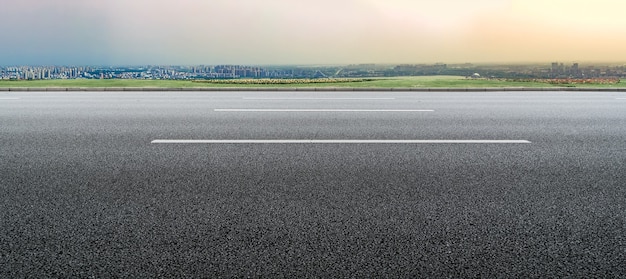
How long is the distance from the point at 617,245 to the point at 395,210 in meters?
1.51

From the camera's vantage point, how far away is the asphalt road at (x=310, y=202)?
9.41 ft

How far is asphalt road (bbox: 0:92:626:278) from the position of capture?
287 centimetres

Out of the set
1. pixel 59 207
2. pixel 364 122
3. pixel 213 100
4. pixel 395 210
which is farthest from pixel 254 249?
Result: pixel 213 100

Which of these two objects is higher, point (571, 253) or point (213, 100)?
point (213, 100)

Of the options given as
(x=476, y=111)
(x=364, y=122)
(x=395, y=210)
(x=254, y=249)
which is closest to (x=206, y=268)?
(x=254, y=249)

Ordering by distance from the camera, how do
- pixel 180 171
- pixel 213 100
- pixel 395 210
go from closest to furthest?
pixel 395 210 → pixel 180 171 → pixel 213 100

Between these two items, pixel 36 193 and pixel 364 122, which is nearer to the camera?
pixel 36 193

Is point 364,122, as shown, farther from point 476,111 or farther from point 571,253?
point 571,253

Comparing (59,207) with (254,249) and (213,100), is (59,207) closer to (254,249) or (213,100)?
(254,249)

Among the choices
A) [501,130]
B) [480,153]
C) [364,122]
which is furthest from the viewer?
[364,122]

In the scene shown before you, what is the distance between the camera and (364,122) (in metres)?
8.57

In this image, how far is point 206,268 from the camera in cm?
277

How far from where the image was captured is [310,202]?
13.1 feet

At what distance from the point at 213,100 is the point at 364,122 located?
5.49 metres
